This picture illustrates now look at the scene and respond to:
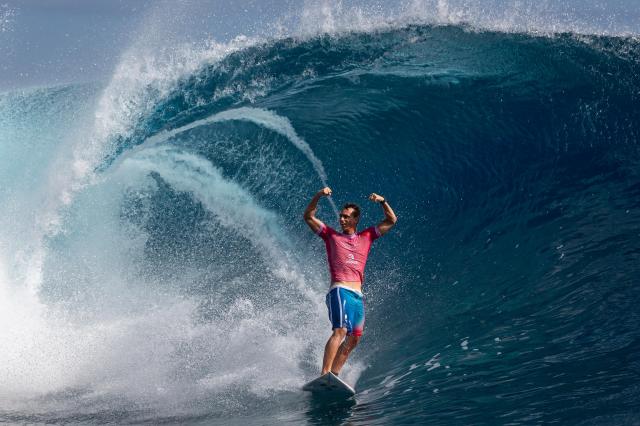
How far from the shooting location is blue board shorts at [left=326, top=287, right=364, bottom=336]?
6.72 metres

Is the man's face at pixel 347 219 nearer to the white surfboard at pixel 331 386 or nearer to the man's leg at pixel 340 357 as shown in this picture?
the man's leg at pixel 340 357

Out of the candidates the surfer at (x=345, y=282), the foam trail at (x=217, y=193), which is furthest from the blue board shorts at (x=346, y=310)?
the foam trail at (x=217, y=193)

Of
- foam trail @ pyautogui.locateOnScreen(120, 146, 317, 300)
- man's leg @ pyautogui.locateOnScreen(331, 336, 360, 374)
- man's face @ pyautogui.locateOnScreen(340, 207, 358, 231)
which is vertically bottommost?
man's leg @ pyautogui.locateOnScreen(331, 336, 360, 374)

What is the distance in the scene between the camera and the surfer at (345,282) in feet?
21.9

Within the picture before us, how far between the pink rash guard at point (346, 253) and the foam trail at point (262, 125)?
3.94 m

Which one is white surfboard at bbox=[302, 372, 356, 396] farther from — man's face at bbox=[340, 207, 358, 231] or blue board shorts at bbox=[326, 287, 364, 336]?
man's face at bbox=[340, 207, 358, 231]

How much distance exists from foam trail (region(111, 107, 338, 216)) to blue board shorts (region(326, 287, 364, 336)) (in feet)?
14.2

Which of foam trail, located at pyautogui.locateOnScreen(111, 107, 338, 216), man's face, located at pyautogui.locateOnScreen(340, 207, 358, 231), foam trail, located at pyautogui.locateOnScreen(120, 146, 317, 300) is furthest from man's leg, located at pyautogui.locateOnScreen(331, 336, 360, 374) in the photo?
foam trail, located at pyautogui.locateOnScreen(111, 107, 338, 216)

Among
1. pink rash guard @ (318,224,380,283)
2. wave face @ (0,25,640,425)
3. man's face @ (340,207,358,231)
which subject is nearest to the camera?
wave face @ (0,25,640,425)

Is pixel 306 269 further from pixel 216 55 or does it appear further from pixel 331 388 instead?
pixel 216 55

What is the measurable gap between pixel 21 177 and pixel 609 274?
9.64 metres

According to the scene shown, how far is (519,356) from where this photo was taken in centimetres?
642

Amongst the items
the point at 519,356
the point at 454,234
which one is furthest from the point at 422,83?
the point at 519,356

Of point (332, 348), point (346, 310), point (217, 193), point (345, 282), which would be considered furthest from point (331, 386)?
point (217, 193)
